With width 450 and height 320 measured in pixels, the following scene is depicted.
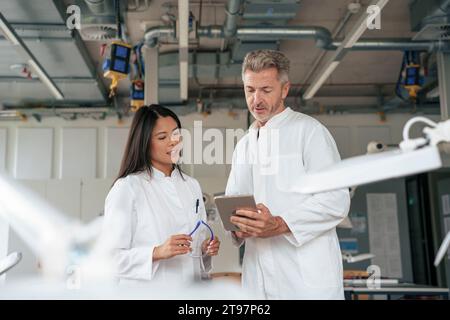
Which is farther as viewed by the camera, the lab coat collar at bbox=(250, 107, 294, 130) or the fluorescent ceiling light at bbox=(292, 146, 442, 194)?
the lab coat collar at bbox=(250, 107, 294, 130)

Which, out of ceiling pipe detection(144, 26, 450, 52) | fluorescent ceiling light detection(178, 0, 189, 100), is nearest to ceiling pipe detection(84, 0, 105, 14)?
fluorescent ceiling light detection(178, 0, 189, 100)

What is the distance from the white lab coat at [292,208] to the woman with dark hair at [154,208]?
0.14m

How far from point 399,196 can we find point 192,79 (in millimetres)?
2127

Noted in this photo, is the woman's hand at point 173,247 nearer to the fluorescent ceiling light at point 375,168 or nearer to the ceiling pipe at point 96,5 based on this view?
the fluorescent ceiling light at point 375,168

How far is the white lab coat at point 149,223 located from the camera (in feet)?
3.45

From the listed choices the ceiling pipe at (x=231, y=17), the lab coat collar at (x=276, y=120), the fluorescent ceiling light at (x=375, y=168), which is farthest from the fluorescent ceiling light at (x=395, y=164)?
the ceiling pipe at (x=231, y=17)

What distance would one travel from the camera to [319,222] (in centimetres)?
98

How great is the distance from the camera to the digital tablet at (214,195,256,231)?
3.24 ft

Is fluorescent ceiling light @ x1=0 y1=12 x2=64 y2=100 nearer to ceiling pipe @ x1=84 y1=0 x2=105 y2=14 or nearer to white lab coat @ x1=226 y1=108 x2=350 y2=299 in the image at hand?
ceiling pipe @ x1=84 y1=0 x2=105 y2=14

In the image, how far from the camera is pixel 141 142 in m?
1.17

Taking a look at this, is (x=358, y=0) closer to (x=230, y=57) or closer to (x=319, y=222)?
(x=230, y=57)

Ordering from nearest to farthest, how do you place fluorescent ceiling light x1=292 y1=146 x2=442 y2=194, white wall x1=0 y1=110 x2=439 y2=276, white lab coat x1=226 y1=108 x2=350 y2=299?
fluorescent ceiling light x1=292 y1=146 x2=442 y2=194, white lab coat x1=226 y1=108 x2=350 y2=299, white wall x1=0 y1=110 x2=439 y2=276

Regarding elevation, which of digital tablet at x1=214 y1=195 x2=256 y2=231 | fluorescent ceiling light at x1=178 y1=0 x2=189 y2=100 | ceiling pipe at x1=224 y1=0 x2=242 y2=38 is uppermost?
ceiling pipe at x1=224 y1=0 x2=242 y2=38

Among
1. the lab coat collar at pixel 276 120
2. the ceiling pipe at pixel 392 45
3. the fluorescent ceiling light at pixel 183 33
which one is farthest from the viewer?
the ceiling pipe at pixel 392 45
